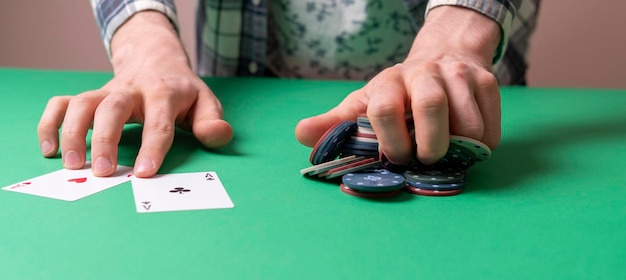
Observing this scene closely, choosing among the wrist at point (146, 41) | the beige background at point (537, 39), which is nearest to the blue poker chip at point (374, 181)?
the wrist at point (146, 41)

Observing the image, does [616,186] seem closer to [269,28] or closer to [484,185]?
[484,185]

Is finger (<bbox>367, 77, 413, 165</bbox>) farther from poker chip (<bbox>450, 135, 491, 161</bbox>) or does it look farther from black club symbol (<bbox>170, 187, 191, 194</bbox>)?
black club symbol (<bbox>170, 187, 191, 194</bbox>)

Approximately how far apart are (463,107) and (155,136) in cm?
47

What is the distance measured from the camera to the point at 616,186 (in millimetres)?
912

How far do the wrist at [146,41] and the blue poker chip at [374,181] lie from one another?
57cm

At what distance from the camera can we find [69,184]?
87 cm

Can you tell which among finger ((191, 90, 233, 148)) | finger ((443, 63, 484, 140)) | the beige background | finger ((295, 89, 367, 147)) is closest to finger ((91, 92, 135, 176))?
finger ((191, 90, 233, 148))

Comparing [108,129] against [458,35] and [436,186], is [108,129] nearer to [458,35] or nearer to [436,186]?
[436,186]

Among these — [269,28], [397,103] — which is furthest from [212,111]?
[269,28]

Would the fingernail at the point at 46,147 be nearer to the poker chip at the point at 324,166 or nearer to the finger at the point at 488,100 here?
the poker chip at the point at 324,166

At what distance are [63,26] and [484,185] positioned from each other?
298 cm

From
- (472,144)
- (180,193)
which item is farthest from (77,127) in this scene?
(472,144)

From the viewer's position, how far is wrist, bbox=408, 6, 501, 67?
1080 mm

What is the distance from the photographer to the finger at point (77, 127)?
96 cm
